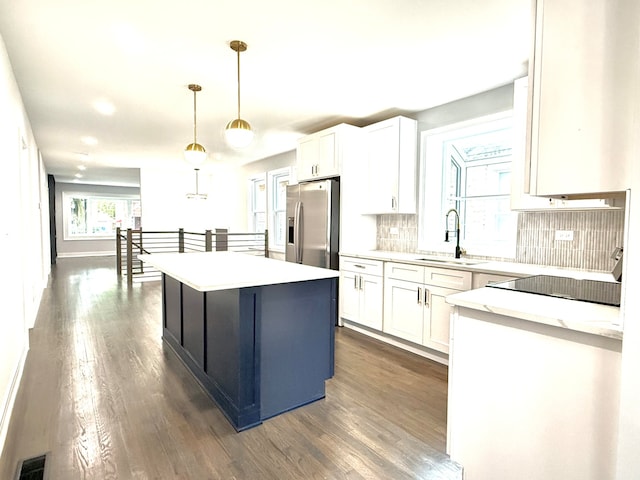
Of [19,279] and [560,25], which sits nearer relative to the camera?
[560,25]

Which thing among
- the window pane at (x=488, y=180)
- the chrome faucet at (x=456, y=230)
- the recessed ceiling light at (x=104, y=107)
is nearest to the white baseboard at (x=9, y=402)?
the recessed ceiling light at (x=104, y=107)

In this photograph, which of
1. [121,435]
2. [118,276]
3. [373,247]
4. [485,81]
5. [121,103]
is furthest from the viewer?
[118,276]

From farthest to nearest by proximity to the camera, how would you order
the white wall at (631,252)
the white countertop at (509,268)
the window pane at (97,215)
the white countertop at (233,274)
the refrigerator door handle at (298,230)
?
the window pane at (97,215) → the refrigerator door handle at (298,230) → the white countertop at (509,268) → the white countertop at (233,274) → the white wall at (631,252)

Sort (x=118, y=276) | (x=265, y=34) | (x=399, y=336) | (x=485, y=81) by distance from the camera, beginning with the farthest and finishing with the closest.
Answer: (x=118, y=276) < (x=399, y=336) < (x=485, y=81) < (x=265, y=34)

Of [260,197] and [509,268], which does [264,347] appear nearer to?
[509,268]

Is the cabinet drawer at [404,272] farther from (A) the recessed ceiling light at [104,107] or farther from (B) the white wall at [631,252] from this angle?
(A) the recessed ceiling light at [104,107]

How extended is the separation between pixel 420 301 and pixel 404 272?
31 cm

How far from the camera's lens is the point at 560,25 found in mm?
1219

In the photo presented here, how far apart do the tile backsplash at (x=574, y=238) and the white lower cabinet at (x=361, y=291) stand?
4.20 feet

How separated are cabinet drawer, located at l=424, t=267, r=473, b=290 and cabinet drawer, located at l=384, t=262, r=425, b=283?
0.07 m

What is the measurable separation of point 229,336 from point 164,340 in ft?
5.73

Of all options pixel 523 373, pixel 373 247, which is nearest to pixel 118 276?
pixel 373 247

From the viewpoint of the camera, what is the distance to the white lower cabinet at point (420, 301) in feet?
9.70

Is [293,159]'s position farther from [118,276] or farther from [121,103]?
[118,276]
